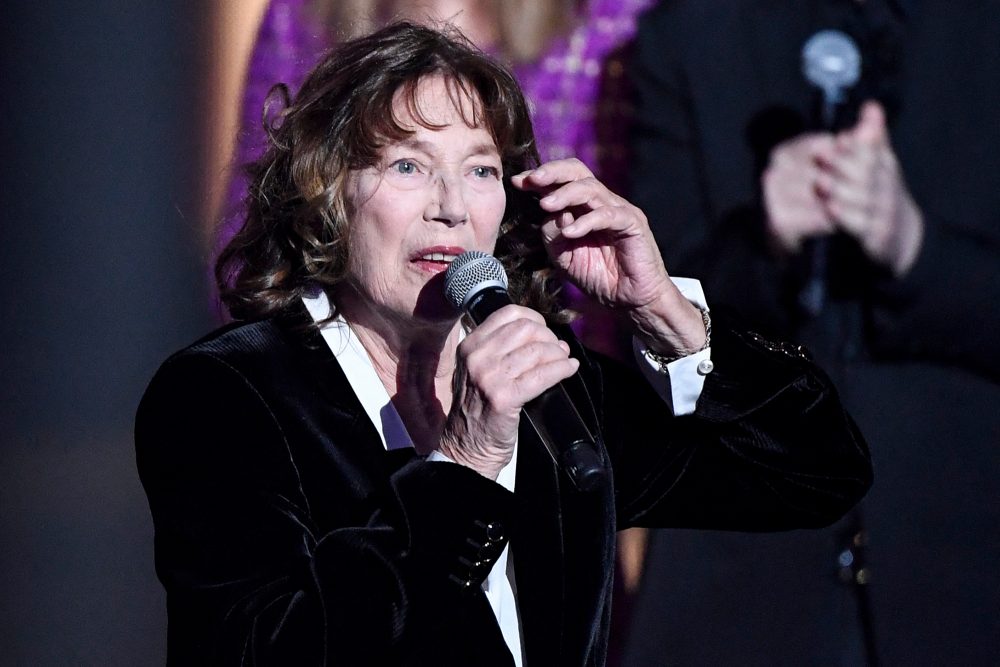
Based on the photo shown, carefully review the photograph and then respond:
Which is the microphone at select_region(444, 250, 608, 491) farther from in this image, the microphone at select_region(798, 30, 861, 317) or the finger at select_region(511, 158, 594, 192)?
the microphone at select_region(798, 30, 861, 317)

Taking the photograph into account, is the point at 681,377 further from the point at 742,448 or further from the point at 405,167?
the point at 405,167

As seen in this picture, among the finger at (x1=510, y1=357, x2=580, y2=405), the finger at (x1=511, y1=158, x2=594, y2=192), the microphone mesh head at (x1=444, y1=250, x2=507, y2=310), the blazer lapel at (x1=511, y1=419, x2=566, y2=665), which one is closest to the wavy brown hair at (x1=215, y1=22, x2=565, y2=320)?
the finger at (x1=511, y1=158, x2=594, y2=192)

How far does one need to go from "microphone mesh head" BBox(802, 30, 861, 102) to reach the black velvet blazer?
662mm

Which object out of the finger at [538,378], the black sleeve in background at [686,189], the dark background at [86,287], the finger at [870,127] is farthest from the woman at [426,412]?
the dark background at [86,287]

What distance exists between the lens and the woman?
1402mm

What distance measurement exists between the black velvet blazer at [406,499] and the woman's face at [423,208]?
5.6 inches

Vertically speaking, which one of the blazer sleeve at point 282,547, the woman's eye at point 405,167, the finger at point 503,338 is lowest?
the blazer sleeve at point 282,547

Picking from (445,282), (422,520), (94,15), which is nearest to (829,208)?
(445,282)

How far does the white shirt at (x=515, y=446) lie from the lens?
5.41 ft

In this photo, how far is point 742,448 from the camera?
1.86 meters

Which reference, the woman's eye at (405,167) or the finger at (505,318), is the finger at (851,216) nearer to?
the woman's eye at (405,167)

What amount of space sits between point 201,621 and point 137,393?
48.4 inches

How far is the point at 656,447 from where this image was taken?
6.29 feet

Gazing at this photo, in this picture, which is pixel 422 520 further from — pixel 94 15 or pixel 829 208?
pixel 94 15
